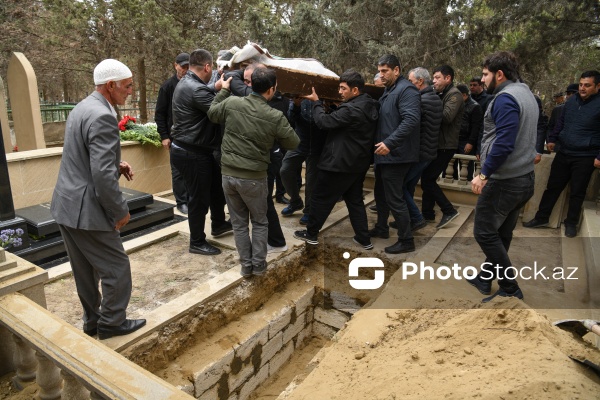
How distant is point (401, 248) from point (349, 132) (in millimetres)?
1565

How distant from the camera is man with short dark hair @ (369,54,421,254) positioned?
15.6 ft

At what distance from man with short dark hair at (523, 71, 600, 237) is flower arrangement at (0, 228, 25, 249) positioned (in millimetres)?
6475

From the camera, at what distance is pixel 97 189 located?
2.77m

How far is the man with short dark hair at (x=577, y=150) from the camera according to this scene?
540cm

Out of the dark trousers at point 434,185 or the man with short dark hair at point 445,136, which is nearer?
the man with short dark hair at point 445,136

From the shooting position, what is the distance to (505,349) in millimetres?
2854

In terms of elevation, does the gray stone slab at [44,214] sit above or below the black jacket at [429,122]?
below

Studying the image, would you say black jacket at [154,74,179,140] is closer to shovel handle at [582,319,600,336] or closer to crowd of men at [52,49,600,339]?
crowd of men at [52,49,600,339]

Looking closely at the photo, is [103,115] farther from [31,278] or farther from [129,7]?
[129,7]

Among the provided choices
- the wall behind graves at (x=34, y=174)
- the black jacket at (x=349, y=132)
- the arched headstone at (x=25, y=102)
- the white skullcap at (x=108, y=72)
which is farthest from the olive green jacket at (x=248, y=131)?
the arched headstone at (x=25, y=102)

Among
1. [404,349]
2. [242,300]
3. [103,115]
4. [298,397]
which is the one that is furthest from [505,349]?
[103,115]

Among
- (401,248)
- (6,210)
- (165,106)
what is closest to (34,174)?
(6,210)

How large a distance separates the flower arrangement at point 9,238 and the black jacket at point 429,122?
451 centimetres

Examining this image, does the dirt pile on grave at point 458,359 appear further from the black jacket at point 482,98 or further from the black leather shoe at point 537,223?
the black jacket at point 482,98
